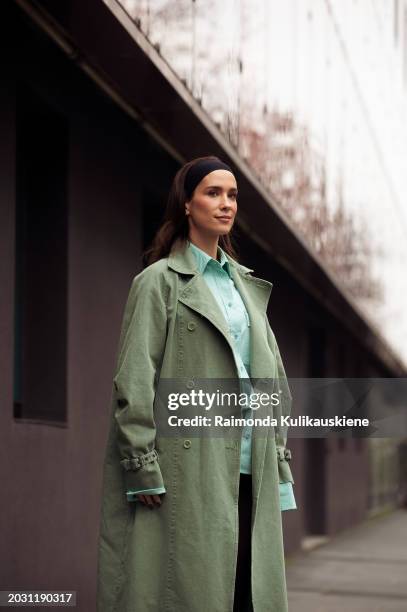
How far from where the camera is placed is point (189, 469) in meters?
3.74

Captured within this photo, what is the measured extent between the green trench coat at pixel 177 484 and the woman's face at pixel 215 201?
0.21 meters

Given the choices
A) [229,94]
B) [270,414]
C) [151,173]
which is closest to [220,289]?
[270,414]

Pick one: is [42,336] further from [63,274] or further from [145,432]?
[145,432]

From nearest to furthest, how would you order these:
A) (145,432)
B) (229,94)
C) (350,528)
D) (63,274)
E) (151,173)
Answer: (145,432) < (63,274) < (229,94) < (151,173) < (350,528)

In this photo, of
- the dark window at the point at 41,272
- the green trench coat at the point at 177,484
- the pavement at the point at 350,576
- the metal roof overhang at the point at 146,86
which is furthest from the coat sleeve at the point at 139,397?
the pavement at the point at 350,576

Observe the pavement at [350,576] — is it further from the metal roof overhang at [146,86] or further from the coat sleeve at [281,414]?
the coat sleeve at [281,414]

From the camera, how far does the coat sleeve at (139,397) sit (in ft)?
12.0

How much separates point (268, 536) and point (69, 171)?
13.0 ft

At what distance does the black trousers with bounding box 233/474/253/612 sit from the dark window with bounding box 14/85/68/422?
3.63m

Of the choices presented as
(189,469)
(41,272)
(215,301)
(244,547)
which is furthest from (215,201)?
(41,272)

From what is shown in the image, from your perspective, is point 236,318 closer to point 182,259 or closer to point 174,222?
point 182,259

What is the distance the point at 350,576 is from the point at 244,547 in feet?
27.5

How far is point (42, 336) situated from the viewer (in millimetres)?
7414

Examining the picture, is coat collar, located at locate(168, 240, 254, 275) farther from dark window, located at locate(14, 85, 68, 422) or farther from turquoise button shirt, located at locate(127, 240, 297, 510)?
dark window, located at locate(14, 85, 68, 422)
